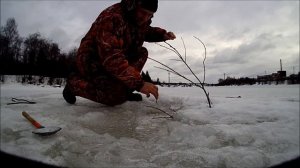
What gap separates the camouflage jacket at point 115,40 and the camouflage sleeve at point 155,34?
1.71ft

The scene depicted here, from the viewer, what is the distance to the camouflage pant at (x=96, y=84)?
2471 mm

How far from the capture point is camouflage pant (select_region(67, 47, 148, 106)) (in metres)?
2.47

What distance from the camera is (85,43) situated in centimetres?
242

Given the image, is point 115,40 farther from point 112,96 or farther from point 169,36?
point 169,36

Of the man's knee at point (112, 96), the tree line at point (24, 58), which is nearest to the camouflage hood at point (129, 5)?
the man's knee at point (112, 96)

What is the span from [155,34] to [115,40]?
3.56ft

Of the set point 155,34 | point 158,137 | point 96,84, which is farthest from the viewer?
point 155,34

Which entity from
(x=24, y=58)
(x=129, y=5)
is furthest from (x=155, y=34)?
(x=24, y=58)

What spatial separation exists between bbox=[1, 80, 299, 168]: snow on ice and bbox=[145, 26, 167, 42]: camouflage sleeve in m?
1.03

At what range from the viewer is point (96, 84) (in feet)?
8.23

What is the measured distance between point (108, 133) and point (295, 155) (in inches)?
48.6

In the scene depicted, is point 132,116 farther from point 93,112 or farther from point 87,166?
point 87,166

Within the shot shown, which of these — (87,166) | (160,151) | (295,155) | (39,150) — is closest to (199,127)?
(160,151)

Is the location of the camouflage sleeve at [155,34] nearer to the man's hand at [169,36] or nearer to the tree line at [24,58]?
the man's hand at [169,36]
